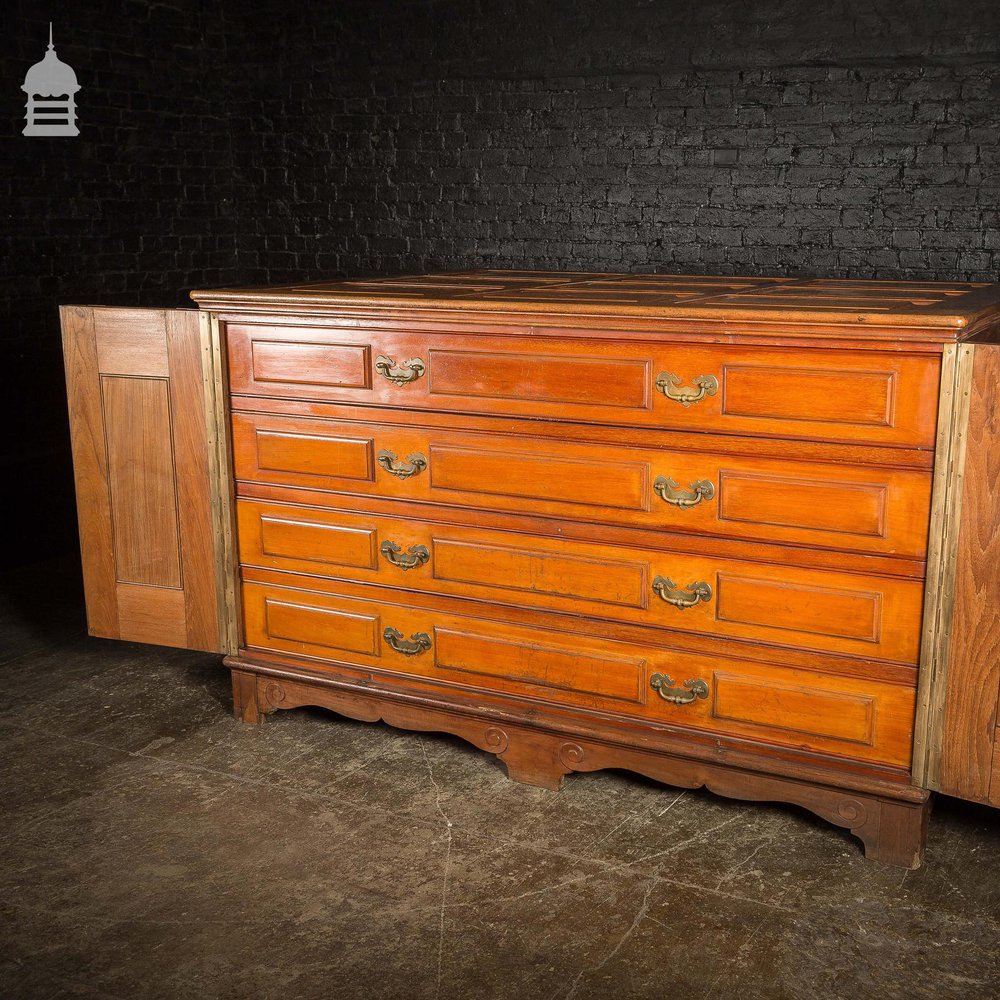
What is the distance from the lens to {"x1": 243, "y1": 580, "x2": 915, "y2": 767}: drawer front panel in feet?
8.58

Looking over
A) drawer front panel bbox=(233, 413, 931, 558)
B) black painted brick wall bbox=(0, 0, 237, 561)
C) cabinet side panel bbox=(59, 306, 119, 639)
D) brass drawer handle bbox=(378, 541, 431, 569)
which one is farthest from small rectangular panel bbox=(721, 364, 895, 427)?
black painted brick wall bbox=(0, 0, 237, 561)

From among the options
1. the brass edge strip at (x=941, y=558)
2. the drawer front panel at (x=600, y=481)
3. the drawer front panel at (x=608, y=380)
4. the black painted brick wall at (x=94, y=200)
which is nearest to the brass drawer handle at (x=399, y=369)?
the drawer front panel at (x=608, y=380)

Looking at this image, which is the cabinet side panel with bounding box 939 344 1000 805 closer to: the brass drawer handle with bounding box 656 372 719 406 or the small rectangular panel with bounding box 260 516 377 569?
the brass drawer handle with bounding box 656 372 719 406

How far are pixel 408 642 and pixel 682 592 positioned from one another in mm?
805

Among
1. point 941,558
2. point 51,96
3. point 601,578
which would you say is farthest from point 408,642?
point 51,96

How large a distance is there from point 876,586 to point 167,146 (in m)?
4.25

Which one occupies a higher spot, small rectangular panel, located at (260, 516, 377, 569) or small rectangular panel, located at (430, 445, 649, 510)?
small rectangular panel, located at (430, 445, 649, 510)

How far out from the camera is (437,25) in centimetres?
474

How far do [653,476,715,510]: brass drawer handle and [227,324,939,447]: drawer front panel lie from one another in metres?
0.13

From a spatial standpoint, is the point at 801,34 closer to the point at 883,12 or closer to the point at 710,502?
the point at 883,12

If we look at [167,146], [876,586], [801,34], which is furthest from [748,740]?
[167,146]

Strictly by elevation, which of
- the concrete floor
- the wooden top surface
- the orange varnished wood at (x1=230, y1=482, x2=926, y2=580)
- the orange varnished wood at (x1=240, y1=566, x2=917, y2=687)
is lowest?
the concrete floor

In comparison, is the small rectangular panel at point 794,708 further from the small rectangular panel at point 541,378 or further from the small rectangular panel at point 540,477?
the small rectangular panel at point 541,378

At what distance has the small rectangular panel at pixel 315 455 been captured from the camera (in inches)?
123
